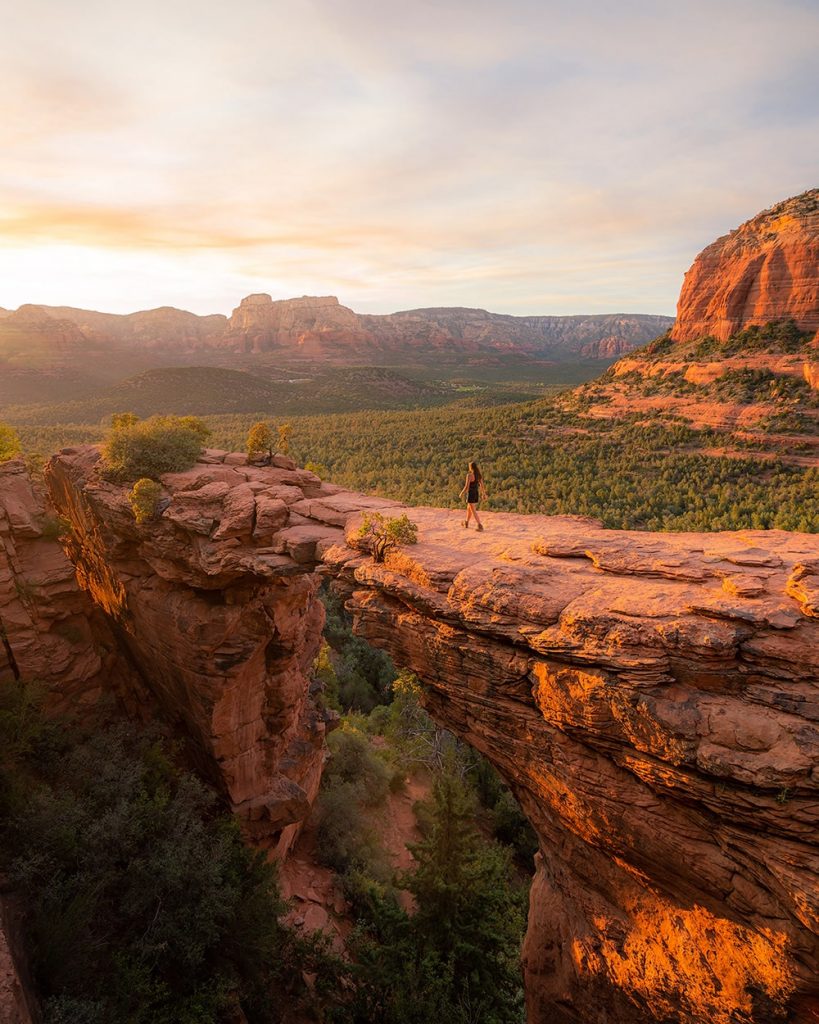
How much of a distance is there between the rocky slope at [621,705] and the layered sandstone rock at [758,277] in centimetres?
5837

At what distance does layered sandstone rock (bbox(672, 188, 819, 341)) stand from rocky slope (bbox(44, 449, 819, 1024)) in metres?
58.4

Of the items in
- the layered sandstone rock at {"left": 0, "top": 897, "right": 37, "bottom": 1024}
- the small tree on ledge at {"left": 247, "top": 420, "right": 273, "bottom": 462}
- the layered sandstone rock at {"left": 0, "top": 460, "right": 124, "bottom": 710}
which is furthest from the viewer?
the small tree on ledge at {"left": 247, "top": 420, "right": 273, "bottom": 462}

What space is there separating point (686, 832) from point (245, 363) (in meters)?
170

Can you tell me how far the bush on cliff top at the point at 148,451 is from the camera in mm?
13750

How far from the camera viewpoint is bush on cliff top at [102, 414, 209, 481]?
13.8m

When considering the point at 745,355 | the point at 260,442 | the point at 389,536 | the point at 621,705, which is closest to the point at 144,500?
the point at 260,442

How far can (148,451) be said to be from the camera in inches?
551

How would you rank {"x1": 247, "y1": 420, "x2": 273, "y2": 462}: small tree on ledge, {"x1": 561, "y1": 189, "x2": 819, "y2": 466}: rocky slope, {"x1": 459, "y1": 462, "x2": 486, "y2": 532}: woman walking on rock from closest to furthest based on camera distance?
{"x1": 459, "y1": 462, "x2": 486, "y2": 532}: woman walking on rock
{"x1": 247, "y1": 420, "x2": 273, "y2": 462}: small tree on ledge
{"x1": 561, "y1": 189, "x2": 819, "y2": 466}: rocky slope

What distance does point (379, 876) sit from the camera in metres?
16.1

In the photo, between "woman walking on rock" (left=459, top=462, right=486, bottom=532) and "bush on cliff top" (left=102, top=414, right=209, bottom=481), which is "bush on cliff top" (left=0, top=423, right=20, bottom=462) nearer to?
"bush on cliff top" (left=102, top=414, right=209, bottom=481)

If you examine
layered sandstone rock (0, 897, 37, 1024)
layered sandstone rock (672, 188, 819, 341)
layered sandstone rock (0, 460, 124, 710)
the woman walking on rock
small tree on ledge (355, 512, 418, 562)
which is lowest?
layered sandstone rock (0, 897, 37, 1024)

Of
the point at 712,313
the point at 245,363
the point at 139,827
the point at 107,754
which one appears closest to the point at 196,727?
the point at 107,754

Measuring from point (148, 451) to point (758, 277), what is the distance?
6658cm

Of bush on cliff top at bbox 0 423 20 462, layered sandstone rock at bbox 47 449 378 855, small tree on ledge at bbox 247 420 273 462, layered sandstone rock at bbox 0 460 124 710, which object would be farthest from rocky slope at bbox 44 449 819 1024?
bush on cliff top at bbox 0 423 20 462
